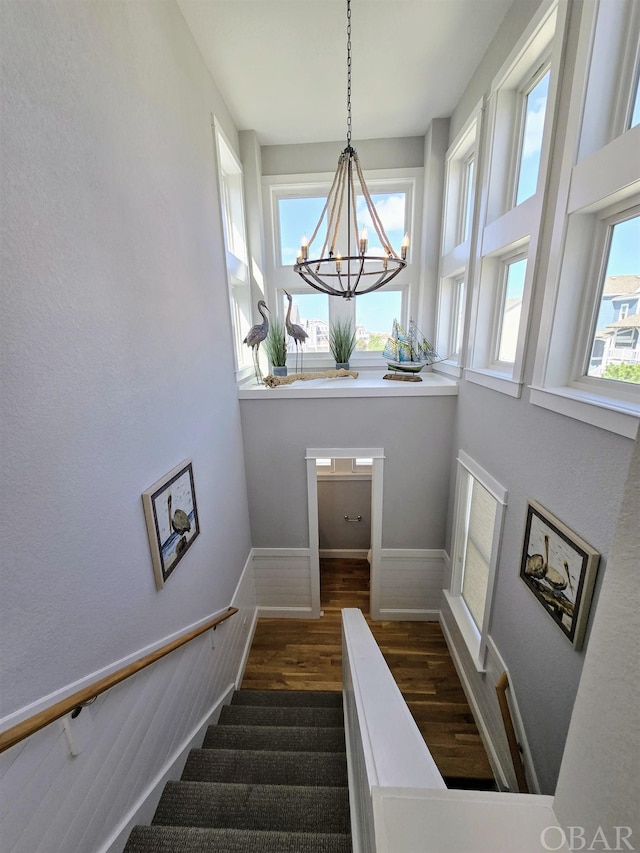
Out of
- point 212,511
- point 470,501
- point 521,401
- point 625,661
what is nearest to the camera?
point 625,661

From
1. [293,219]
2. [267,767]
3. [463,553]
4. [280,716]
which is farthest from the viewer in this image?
[293,219]

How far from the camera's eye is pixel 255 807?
4.96 ft

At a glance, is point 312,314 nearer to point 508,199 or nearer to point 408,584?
point 508,199

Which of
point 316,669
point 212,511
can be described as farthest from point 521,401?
point 316,669

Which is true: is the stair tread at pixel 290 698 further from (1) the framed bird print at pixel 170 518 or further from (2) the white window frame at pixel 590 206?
(2) the white window frame at pixel 590 206

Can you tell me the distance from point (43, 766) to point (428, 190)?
4372 millimetres

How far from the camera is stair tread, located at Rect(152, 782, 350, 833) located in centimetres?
146

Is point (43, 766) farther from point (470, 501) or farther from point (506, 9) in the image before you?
point (506, 9)

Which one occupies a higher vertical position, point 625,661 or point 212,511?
point 625,661

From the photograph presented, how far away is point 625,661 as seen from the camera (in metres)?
0.50

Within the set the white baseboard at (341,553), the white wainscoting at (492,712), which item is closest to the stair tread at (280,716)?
the white wainscoting at (492,712)

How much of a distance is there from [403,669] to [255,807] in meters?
1.91

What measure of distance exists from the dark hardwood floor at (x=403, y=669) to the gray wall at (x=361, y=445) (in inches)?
37.5

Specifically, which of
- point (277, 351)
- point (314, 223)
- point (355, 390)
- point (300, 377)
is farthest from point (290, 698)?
point (314, 223)
